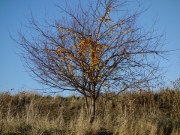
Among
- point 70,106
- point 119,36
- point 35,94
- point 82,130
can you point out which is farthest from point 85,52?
point 35,94

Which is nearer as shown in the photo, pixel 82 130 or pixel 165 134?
pixel 82 130

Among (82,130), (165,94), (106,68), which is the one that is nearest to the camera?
(82,130)

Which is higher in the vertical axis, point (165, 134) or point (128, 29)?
point (128, 29)

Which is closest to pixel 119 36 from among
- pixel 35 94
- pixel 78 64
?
pixel 78 64

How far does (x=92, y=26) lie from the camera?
6.04 metres

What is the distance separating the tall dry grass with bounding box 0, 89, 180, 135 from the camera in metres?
5.49

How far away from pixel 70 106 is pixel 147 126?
4.15 m

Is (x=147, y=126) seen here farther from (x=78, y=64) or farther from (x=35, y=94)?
(x=35, y=94)

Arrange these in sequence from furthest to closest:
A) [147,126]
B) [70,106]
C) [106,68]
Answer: [70,106], [147,126], [106,68]

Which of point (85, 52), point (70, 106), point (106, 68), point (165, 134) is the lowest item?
point (165, 134)

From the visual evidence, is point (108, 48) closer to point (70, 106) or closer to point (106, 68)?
point (106, 68)

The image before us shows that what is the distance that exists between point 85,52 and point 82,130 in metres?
2.21

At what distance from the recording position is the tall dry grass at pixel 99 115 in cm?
549

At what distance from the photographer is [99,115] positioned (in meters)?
7.70
